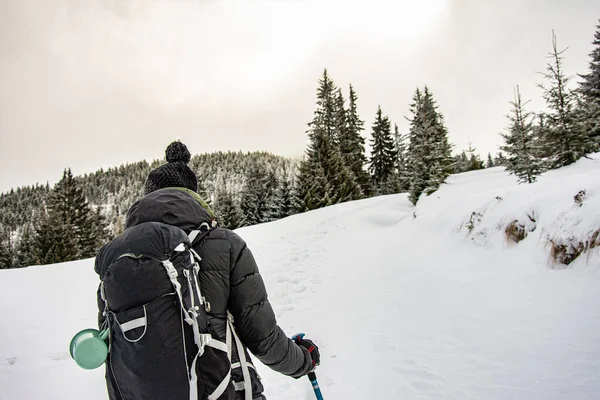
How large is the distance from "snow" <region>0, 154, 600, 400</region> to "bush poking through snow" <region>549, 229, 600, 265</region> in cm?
13

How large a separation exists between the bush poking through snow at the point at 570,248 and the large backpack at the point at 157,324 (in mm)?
5881

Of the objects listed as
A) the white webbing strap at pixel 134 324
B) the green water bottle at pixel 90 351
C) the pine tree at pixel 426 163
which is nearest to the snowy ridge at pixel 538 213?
the white webbing strap at pixel 134 324

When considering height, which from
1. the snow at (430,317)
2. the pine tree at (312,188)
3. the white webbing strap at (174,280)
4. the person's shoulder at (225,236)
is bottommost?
the snow at (430,317)

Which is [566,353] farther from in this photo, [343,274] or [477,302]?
[343,274]

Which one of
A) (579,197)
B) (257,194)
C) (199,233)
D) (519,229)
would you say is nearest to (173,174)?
(199,233)

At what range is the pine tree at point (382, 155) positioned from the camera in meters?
37.8

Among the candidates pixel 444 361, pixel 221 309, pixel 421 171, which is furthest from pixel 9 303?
pixel 421 171

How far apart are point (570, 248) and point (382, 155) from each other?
1382 inches

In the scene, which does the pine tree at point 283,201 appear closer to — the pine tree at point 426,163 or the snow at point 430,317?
the pine tree at point 426,163

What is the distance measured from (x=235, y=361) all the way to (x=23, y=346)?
12.3ft

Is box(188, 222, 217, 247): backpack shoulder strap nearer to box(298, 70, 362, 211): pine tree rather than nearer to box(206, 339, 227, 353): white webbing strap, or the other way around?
box(206, 339, 227, 353): white webbing strap

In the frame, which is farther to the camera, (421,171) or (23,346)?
(421,171)

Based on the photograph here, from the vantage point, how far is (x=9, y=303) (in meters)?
4.55

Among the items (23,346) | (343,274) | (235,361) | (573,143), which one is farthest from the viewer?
(573,143)
